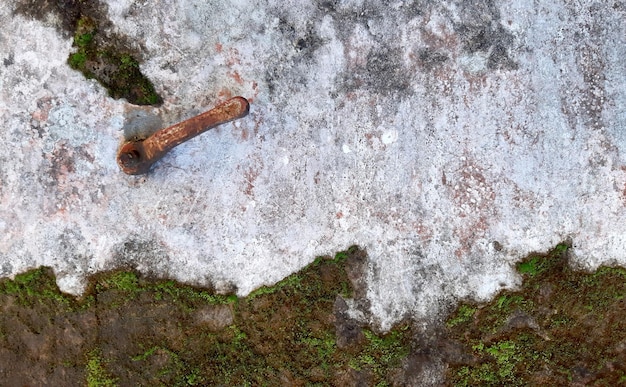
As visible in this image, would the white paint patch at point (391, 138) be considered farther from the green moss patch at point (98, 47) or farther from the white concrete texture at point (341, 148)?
the green moss patch at point (98, 47)

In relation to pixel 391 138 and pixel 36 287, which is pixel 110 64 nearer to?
pixel 36 287

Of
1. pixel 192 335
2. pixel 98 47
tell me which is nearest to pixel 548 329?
pixel 192 335

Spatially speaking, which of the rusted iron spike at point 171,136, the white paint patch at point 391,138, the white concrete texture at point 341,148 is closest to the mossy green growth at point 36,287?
the white concrete texture at point 341,148

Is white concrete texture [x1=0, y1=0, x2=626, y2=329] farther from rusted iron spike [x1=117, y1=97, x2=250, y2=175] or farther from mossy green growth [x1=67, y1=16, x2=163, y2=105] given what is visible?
rusted iron spike [x1=117, y1=97, x2=250, y2=175]

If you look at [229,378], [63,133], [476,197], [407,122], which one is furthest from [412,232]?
[63,133]

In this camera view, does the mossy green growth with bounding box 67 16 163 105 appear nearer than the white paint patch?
Yes

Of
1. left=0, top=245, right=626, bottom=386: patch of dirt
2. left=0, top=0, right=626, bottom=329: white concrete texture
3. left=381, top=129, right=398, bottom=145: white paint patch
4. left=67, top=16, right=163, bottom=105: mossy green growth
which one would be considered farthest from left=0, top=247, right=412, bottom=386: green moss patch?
left=67, top=16, right=163, bottom=105: mossy green growth
